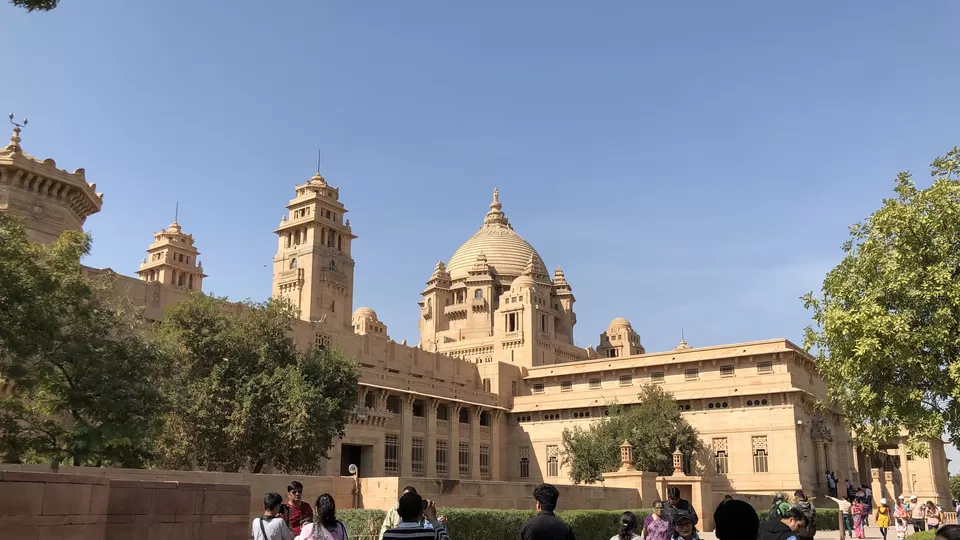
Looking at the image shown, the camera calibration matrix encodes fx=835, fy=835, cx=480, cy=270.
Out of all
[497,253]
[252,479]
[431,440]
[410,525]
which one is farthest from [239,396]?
[497,253]

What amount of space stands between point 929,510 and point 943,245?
10461mm

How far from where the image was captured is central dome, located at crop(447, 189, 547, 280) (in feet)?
286

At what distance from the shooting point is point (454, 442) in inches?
2194

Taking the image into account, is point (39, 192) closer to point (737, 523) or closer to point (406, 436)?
point (406, 436)

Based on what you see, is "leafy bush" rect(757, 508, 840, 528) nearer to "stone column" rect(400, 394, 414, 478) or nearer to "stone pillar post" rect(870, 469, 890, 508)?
"stone pillar post" rect(870, 469, 890, 508)

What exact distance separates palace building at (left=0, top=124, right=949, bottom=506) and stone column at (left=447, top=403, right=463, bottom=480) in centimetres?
9

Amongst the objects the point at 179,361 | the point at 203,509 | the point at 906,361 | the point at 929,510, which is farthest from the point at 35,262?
the point at 929,510

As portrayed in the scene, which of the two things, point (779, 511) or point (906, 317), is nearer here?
point (779, 511)

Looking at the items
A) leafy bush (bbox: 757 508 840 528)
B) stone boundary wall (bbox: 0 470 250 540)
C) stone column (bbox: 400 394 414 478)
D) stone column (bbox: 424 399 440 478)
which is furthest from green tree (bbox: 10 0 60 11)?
stone column (bbox: 424 399 440 478)

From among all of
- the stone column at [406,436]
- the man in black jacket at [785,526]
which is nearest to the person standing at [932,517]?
the man in black jacket at [785,526]

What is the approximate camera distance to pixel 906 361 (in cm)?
2208

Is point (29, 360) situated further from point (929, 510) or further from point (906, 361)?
point (929, 510)

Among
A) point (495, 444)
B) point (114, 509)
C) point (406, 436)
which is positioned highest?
point (406, 436)

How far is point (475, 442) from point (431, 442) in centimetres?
516
